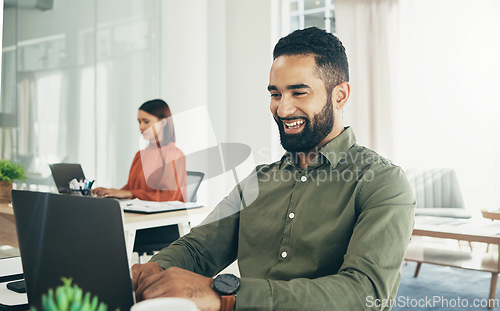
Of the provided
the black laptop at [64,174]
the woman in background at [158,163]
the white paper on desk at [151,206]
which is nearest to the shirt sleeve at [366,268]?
the white paper on desk at [151,206]

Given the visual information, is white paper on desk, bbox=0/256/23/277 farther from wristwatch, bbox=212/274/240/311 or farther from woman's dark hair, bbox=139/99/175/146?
woman's dark hair, bbox=139/99/175/146

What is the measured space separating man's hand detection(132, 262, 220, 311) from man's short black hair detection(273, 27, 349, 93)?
0.63 meters

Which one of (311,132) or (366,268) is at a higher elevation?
(311,132)

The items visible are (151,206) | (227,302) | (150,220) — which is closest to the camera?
(227,302)

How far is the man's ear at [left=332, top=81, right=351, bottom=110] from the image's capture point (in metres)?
1.29

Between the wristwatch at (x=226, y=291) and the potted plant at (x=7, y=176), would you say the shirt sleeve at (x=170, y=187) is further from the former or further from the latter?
the wristwatch at (x=226, y=291)

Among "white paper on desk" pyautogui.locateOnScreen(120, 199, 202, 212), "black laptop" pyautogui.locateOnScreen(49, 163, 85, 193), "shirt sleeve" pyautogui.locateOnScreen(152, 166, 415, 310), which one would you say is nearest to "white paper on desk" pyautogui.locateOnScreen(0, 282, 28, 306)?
"shirt sleeve" pyautogui.locateOnScreen(152, 166, 415, 310)

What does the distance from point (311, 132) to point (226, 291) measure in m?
0.53

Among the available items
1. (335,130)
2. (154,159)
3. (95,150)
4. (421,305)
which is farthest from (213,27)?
(335,130)

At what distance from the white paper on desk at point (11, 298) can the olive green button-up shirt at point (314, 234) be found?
312mm

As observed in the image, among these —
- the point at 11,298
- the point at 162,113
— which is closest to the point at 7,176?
the point at 162,113

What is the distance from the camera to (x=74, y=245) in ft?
2.53

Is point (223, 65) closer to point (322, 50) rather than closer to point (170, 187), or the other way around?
point (170, 187)

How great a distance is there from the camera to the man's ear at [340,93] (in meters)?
1.29
